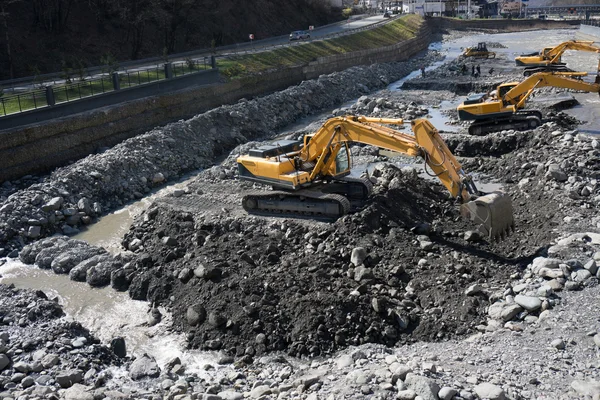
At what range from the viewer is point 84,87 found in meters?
30.9

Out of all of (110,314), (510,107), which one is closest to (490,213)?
(110,314)

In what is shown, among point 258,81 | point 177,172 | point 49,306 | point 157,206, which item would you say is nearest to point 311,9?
point 258,81

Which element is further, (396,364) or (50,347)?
(50,347)

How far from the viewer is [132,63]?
1640 inches

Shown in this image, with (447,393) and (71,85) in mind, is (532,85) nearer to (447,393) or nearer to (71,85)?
(447,393)

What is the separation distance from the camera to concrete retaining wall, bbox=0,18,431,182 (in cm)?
2520

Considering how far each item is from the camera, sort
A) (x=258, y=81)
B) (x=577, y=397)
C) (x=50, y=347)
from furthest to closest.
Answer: (x=258, y=81) < (x=50, y=347) < (x=577, y=397)

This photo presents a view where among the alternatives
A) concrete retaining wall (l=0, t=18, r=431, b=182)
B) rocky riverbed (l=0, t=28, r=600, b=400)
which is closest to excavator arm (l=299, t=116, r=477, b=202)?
rocky riverbed (l=0, t=28, r=600, b=400)

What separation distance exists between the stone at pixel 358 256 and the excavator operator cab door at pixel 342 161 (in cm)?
360

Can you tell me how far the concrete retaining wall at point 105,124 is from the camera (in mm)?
25203

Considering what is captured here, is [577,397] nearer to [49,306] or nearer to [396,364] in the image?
[396,364]

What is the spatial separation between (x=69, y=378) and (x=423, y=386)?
20.9 feet

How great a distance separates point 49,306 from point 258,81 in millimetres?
29396

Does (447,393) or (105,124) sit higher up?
(105,124)
